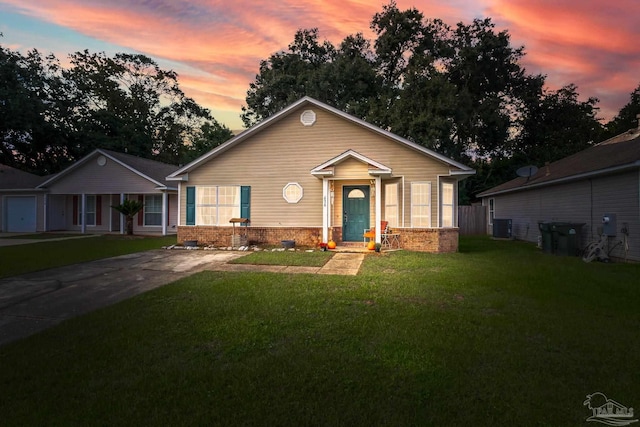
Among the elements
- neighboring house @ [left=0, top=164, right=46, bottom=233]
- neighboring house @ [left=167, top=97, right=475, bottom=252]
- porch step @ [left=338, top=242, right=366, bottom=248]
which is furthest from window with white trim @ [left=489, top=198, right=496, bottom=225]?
neighboring house @ [left=0, top=164, right=46, bottom=233]

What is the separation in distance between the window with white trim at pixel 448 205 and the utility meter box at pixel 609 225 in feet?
15.0

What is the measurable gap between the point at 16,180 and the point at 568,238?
30987 mm

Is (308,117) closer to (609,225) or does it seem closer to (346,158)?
(346,158)

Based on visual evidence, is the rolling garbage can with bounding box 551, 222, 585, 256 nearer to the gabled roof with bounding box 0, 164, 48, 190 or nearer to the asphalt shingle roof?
the asphalt shingle roof

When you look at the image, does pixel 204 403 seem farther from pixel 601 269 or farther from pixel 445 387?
pixel 601 269

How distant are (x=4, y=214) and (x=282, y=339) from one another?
91.2ft

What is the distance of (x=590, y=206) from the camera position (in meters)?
12.5

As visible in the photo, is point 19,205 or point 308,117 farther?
point 19,205

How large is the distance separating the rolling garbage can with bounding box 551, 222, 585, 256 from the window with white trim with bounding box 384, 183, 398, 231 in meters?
5.72

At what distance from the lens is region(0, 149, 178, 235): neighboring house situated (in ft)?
69.8

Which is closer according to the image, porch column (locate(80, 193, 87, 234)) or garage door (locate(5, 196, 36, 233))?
porch column (locate(80, 193, 87, 234))

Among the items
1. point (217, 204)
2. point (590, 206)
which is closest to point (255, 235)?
point (217, 204)

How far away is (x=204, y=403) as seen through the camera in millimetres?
2859

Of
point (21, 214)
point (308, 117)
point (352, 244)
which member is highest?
point (308, 117)
